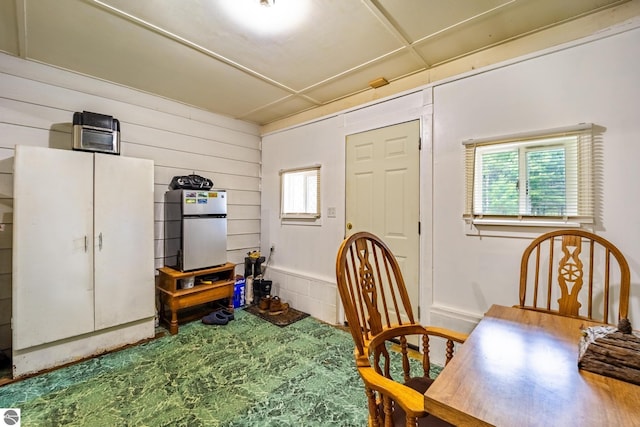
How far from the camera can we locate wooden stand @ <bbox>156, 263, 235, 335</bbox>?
2.93 metres

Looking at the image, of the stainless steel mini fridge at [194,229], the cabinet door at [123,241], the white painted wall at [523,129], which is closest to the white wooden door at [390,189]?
the white painted wall at [523,129]

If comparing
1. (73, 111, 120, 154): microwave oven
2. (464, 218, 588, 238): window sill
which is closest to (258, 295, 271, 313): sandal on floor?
(73, 111, 120, 154): microwave oven

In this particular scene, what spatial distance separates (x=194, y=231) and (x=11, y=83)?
199 cm

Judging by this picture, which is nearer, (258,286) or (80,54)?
(80,54)

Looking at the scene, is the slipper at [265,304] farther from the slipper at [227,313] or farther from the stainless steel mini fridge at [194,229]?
the stainless steel mini fridge at [194,229]

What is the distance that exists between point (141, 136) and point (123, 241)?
126 cm

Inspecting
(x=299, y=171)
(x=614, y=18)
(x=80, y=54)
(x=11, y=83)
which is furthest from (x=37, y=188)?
(x=614, y=18)

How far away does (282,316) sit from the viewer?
11.3 feet

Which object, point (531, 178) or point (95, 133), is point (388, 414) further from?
point (95, 133)

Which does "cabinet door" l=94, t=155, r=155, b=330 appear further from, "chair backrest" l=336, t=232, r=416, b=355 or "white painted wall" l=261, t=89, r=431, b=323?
"chair backrest" l=336, t=232, r=416, b=355

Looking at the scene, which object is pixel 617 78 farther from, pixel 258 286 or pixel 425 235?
pixel 258 286

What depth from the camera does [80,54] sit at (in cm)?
239

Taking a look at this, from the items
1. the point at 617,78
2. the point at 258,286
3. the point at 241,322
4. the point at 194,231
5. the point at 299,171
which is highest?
the point at 617,78

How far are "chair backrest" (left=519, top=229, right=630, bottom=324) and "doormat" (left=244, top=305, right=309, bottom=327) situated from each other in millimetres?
2341
